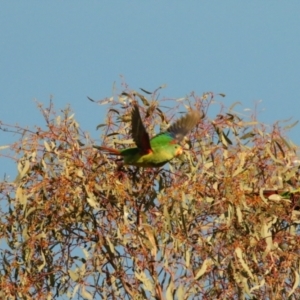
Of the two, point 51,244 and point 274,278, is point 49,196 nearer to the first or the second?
point 51,244

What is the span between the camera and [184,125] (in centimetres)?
574

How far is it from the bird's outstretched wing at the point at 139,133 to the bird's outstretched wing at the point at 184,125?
136 millimetres

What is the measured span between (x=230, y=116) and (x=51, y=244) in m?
1.08

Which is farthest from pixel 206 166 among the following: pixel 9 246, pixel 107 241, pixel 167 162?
pixel 9 246

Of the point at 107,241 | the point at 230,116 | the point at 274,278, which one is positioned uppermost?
the point at 230,116

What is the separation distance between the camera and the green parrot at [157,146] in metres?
5.69

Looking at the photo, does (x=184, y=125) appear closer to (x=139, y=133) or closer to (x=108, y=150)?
(x=139, y=133)

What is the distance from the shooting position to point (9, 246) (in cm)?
575

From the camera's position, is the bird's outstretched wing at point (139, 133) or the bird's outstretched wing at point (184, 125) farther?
the bird's outstretched wing at point (184, 125)

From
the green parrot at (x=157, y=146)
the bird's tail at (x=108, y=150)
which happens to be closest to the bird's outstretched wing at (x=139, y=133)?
the green parrot at (x=157, y=146)

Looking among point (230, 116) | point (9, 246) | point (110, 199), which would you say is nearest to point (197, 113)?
point (230, 116)

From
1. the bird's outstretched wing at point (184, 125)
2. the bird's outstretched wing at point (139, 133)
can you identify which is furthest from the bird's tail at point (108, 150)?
the bird's outstretched wing at point (184, 125)

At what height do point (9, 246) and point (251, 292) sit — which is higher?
point (9, 246)

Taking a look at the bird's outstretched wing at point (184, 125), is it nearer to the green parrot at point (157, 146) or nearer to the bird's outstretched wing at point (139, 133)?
the green parrot at point (157, 146)
